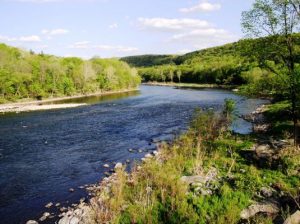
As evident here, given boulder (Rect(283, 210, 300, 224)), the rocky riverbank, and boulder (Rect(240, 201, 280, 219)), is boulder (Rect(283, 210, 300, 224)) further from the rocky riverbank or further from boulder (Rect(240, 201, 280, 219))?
boulder (Rect(240, 201, 280, 219))

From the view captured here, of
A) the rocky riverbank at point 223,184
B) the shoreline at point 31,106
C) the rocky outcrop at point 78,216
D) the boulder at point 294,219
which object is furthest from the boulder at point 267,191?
the shoreline at point 31,106

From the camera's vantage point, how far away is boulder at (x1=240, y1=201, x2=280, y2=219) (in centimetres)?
1714

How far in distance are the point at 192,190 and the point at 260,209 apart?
408 cm

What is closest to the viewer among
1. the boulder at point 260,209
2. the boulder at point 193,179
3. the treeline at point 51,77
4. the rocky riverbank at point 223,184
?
the boulder at point 260,209

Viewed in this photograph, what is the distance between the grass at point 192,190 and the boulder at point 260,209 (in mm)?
338

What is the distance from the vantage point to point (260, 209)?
17.6 meters

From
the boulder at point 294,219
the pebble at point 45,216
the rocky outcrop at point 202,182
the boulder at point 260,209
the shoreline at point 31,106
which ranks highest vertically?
the boulder at point 294,219

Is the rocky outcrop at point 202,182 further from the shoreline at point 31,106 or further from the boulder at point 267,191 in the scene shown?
the shoreline at point 31,106

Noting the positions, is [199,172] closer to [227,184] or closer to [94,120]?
[227,184]

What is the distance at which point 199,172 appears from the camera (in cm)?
2283

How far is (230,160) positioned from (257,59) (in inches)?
369

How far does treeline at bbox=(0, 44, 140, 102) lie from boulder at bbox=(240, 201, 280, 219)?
318ft

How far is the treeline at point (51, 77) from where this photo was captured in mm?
107438

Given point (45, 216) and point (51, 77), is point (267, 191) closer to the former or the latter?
point (45, 216)
